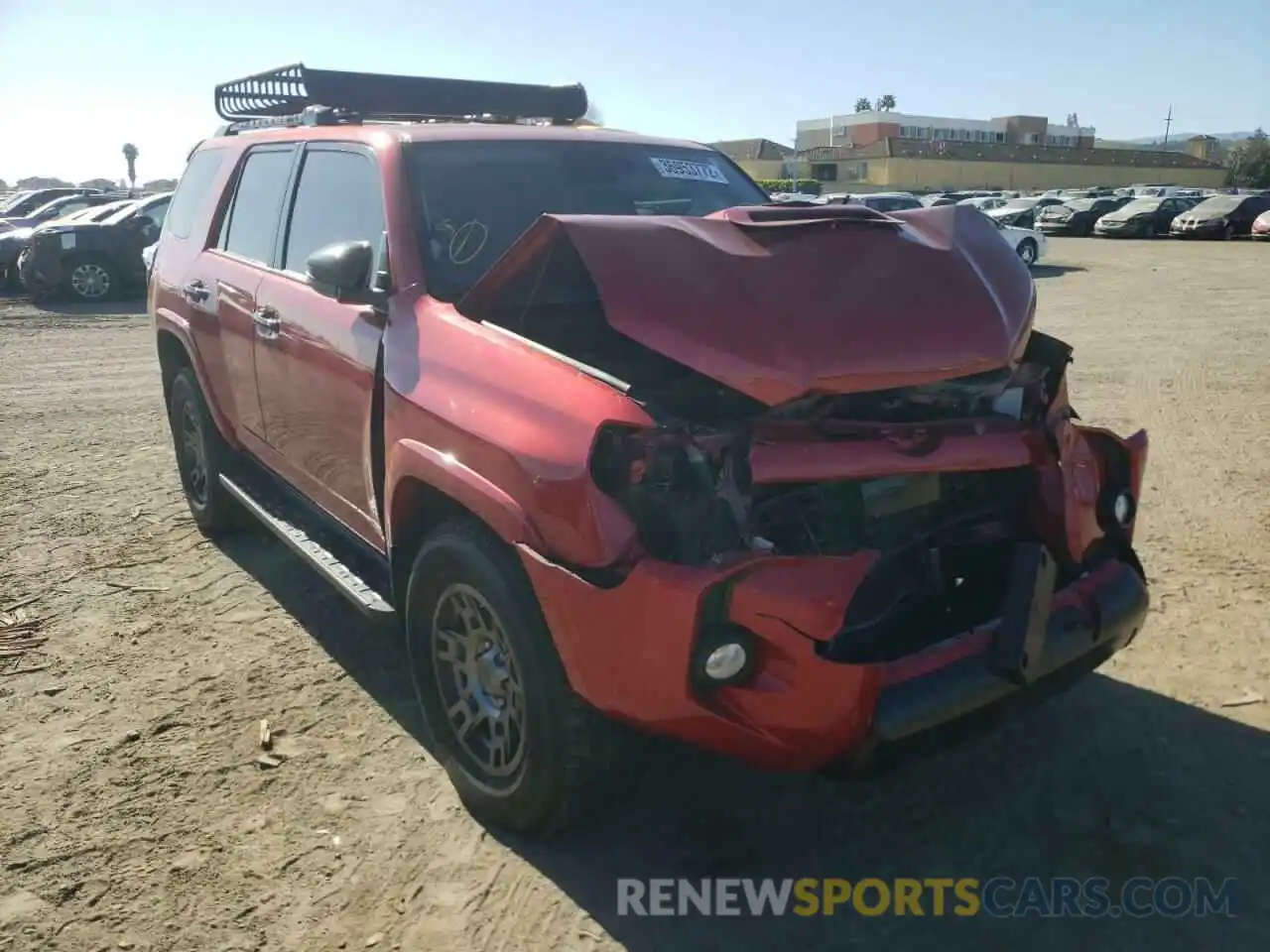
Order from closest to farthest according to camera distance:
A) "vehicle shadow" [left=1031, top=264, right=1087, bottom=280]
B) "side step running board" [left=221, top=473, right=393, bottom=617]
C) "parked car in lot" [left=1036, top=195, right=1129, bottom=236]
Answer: "side step running board" [left=221, top=473, right=393, bottom=617], "vehicle shadow" [left=1031, top=264, right=1087, bottom=280], "parked car in lot" [left=1036, top=195, right=1129, bottom=236]

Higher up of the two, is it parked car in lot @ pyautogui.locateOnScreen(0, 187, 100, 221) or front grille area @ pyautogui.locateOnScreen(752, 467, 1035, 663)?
front grille area @ pyautogui.locateOnScreen(752, 467, 1035, 663)

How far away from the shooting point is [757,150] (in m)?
83.3

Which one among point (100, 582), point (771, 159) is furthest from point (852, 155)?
point (100, 582)

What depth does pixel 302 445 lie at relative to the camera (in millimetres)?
4117

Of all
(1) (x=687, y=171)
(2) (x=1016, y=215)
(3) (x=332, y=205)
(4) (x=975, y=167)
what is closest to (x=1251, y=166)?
(4) (x=975, y=167)

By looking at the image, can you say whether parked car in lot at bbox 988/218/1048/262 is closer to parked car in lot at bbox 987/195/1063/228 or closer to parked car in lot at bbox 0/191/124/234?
parked car in lot at bbox 987/195/1063/228

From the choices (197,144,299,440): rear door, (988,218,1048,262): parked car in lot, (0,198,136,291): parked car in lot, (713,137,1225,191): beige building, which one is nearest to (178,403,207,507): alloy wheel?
(197,144,299,440): rear door

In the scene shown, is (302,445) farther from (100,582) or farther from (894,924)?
(894,924)

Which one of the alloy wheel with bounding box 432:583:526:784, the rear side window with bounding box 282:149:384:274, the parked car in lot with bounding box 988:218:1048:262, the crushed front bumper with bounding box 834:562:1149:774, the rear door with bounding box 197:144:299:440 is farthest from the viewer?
the parked car in lot with bounding box 988:218:1048:262

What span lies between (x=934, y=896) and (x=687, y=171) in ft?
9.60

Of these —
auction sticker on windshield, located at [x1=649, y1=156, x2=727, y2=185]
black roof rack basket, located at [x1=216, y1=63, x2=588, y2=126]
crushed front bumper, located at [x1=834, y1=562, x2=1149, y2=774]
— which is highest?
black roof rack basket, located at [x1=216, y1=63, x2=588, y2=126]

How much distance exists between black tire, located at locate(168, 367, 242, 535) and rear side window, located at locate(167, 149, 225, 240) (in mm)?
779

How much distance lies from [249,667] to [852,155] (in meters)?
76.2

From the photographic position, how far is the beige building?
233 ft
